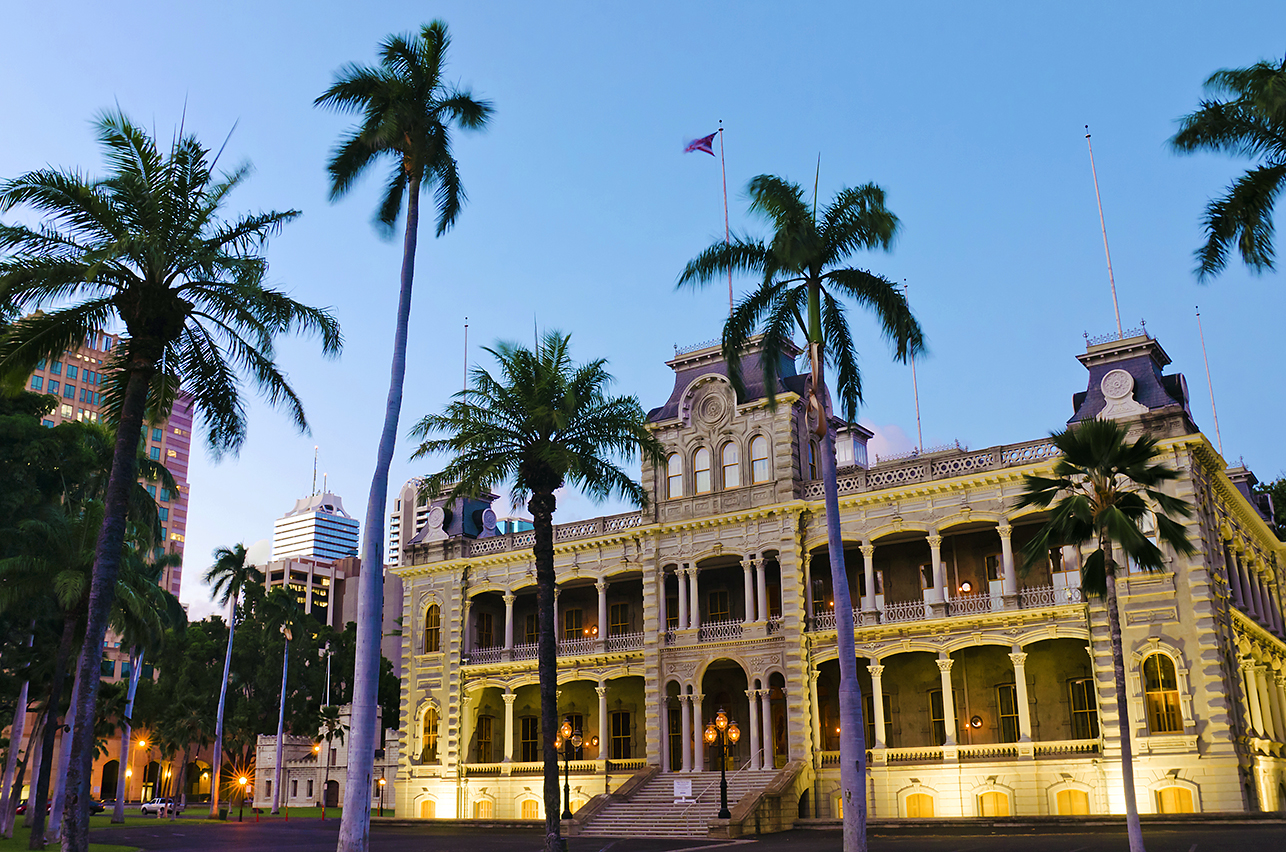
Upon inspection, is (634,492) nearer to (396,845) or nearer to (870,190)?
(870,190)

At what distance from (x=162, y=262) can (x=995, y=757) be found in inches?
1202

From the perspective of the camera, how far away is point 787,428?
139ft

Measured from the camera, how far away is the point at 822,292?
84.9ft

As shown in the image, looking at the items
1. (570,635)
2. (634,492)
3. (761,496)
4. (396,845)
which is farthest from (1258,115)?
(570,635)

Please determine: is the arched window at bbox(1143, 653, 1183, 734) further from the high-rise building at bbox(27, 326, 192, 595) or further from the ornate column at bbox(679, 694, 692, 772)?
the high-rise building at bbox(27, 326, 192, 595)

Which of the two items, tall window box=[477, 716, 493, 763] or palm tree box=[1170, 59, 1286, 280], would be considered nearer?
palm tree box=[1170, 59, 1286, 280]

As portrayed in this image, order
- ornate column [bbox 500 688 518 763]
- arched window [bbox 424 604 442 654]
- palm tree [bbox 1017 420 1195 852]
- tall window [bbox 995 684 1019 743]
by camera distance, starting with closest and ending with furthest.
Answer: palm tree [bbox 1017 420 1195 852] → tall window [bbox 995 684 1019 743] → ornate column [bbox 500 688 518 763] → arched window [bbox 424 604 442 654]

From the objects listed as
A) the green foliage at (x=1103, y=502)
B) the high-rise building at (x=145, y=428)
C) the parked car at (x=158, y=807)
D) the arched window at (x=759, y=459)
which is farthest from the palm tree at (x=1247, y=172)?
the high-rise building at (x=145, y=428)

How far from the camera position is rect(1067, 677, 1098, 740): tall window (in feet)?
120

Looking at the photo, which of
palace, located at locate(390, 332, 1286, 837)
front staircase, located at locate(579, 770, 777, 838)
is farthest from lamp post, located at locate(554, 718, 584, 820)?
front staircase, located at locate(579, 770, 777, 838)

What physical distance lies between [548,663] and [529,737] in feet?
76.3

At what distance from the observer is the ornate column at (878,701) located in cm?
3841

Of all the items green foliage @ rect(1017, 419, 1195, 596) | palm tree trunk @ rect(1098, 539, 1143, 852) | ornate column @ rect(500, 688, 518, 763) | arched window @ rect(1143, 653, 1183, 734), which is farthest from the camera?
ornate column @ rect(500, 688, 518, 763)

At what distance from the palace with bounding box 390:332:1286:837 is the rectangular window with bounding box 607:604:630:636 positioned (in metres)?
0.12
